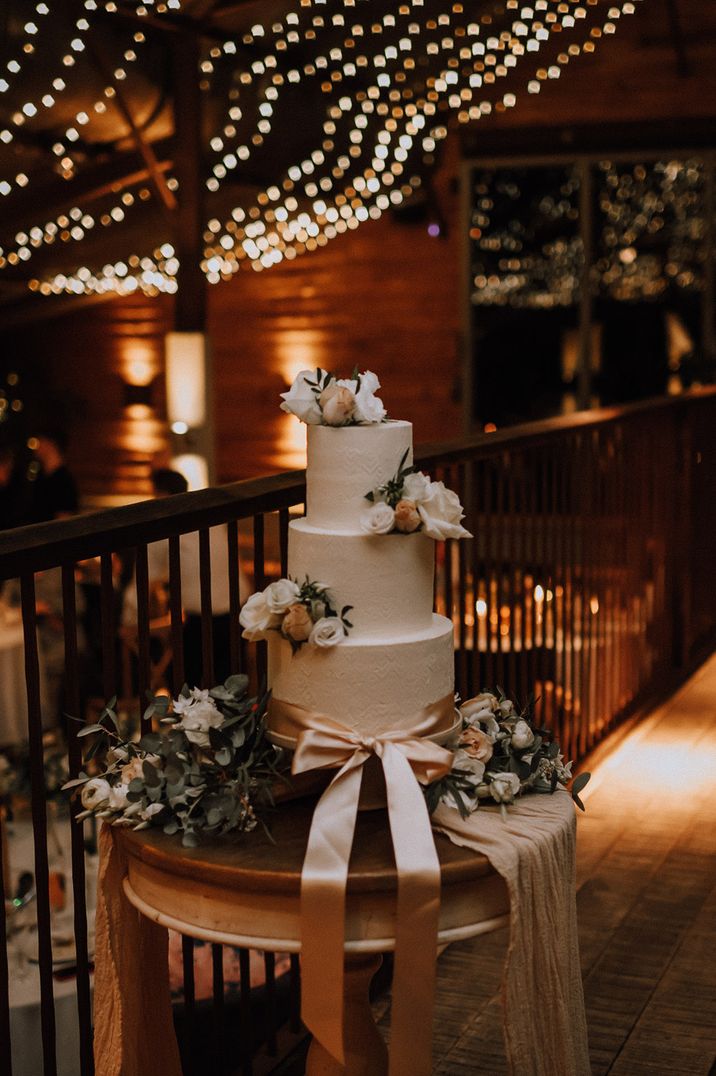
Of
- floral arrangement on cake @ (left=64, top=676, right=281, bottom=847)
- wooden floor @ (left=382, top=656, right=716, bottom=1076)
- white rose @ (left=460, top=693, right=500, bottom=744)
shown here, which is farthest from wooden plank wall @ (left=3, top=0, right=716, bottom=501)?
floral arrangement on cake @ (left=64, top=676, right=281, bottom=847)

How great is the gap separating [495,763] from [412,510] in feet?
1.33

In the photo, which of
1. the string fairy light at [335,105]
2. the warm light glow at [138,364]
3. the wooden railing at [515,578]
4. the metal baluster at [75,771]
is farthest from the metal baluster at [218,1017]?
the warm light glow at [138,364]

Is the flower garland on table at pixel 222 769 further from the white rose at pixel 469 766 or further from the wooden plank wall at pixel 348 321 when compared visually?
the wooden plank wall at pixel 348 321

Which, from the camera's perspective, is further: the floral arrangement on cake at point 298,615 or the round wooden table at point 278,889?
the floral arrangement on cake at point 298,615

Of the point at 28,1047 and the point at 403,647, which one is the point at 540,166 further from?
the point at 403,647

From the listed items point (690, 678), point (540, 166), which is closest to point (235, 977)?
point (690, 678)

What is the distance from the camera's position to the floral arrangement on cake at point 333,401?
1.88 m

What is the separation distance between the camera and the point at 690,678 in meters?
5.79

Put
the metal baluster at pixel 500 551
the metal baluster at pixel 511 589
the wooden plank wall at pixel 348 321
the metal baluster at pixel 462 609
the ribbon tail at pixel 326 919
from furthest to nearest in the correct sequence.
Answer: the wooden plank wall at pixel 348 321 < the metal baluster at pixel 511 589 < the metal baluster at pixel 500 551 < the metal baluster at pixel 462 609 < the ribbon tail at pixel 326 919

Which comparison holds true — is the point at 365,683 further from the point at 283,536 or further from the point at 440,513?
the point at 283,536

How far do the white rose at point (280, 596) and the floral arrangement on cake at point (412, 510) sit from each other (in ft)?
0.42

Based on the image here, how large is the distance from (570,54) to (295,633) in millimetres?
10357

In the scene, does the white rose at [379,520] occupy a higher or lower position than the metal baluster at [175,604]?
higher

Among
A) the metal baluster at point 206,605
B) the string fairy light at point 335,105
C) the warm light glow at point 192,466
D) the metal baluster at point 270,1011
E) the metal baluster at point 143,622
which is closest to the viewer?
the metal baluster at point 143,622
